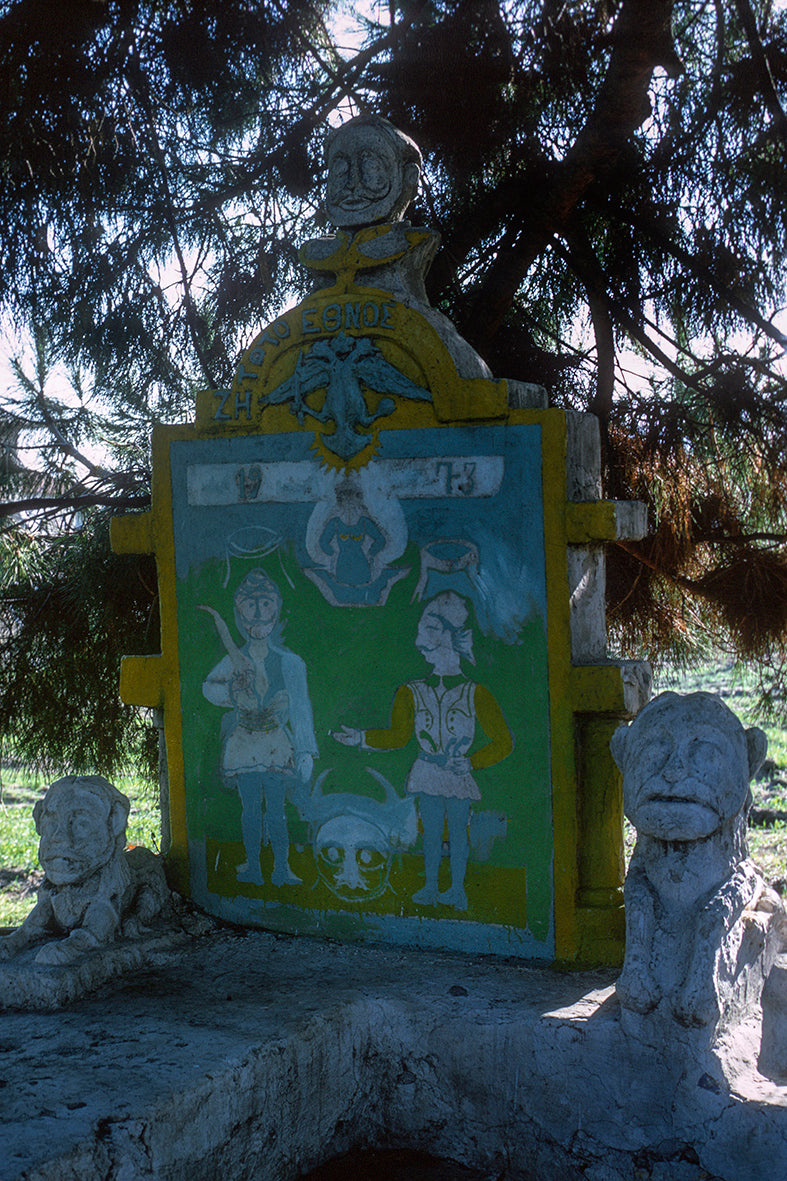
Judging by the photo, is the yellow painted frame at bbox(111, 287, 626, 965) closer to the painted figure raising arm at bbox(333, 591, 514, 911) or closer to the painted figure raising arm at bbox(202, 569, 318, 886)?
the painted figure raising arm at bbox(333, 591, 514, 911)

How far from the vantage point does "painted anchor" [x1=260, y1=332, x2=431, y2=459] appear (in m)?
3.53

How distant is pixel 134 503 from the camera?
4961 mm

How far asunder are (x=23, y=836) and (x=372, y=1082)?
5806 millimetres

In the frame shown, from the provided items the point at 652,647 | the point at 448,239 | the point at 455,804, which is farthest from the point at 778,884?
the point at 448,239

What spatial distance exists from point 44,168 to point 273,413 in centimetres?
169

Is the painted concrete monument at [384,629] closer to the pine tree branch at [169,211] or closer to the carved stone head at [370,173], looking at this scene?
the carved stone head at [370,173]

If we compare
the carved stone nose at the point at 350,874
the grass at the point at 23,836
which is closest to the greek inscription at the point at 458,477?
the carved stone nose at the point at 350,874

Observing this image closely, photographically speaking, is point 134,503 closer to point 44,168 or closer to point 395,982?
point 44,168

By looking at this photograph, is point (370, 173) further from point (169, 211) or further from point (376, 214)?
point (169, 211)

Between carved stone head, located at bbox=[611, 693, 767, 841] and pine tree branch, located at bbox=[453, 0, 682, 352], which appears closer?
carved stone head, located at bbox=[611, 693, 767, 841]

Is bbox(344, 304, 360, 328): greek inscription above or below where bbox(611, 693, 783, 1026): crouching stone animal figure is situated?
above

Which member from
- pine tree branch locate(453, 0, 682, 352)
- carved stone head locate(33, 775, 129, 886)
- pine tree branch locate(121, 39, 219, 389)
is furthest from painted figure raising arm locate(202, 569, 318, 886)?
pine tree branch locate(453, 0, 682, 352)

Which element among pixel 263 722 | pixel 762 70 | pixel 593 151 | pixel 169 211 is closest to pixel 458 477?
pixel 263 722

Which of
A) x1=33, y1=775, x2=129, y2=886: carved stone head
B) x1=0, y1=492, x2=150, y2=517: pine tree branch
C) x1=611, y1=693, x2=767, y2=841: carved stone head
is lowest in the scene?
x1=33, y1=775, x2=129, y2=886: carved stone head
